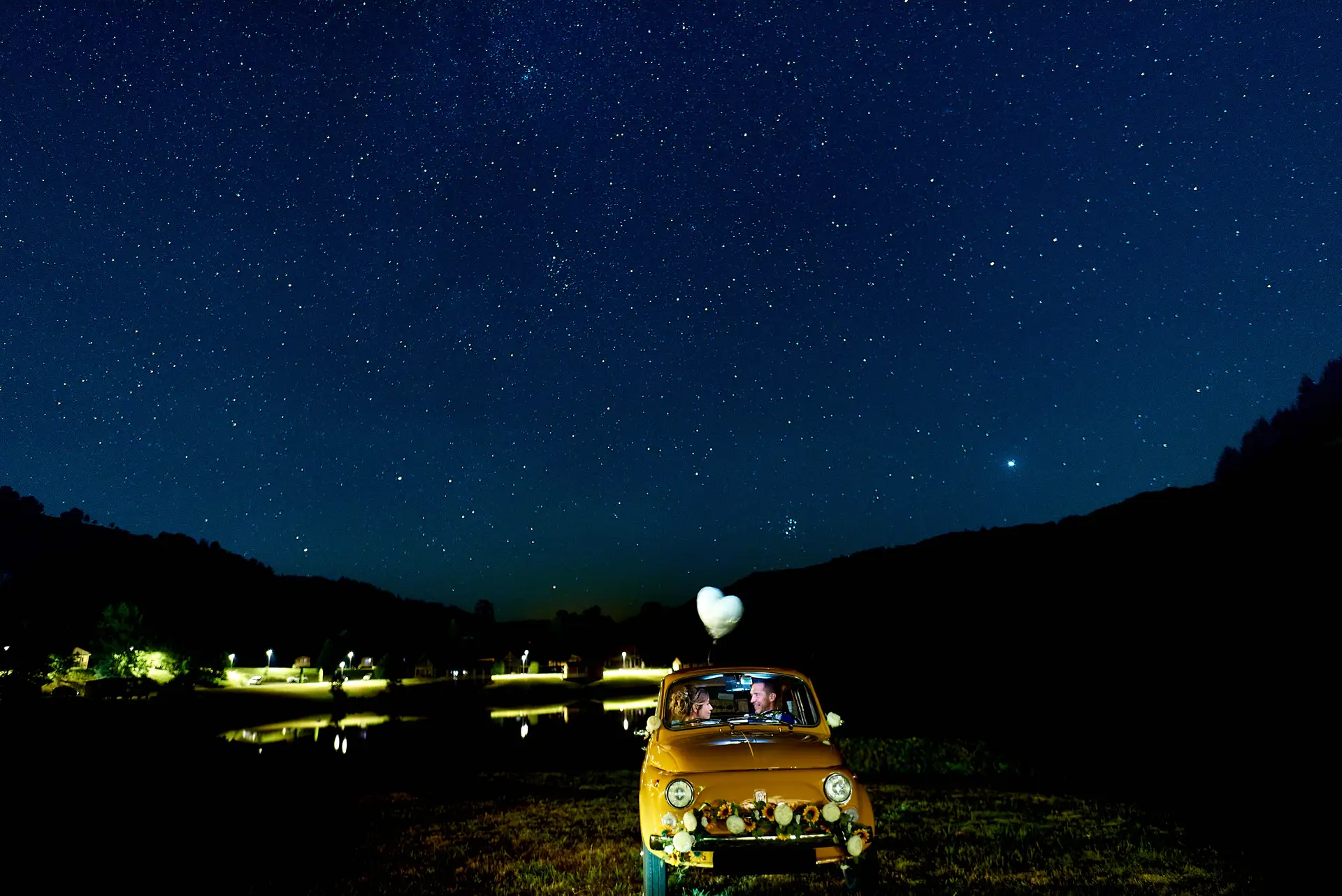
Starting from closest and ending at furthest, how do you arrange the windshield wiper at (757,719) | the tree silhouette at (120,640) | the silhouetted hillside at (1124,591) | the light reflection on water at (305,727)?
the windshield wiper at (757,719), the light reflection on water at (305,727), the silhouetted hillside at (1124,591), the tree silhouette at (120,640)

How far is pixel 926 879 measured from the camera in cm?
806

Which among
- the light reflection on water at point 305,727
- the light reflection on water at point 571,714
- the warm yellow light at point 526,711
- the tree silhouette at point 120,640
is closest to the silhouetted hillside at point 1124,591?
the light reflection on water at point 571,714

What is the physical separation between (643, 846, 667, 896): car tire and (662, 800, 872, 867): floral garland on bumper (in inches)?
12.9

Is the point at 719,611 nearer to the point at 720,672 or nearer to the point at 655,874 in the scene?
the point at 720,672

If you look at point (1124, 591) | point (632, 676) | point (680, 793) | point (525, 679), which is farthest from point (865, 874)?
point (632, 676)

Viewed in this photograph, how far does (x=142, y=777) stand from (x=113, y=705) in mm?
20840

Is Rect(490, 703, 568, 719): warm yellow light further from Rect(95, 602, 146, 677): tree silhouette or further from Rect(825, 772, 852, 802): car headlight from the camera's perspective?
Rect(825, 772, 852, 802): car headlight

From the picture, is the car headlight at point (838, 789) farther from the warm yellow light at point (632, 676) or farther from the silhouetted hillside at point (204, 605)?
the warm yellow light at point (632, 676)

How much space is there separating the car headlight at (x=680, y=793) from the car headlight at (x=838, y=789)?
1.15 metres

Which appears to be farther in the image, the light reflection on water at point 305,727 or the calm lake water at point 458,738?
the light reflection on water at point 305,727

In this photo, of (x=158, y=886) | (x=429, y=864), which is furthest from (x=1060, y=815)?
(x=158, y=886)

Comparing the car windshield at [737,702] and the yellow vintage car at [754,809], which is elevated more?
the car windshield at [737,702]

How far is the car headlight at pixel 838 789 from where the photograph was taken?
6.69 meters

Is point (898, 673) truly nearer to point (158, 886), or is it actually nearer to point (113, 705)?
point (113, 705)
